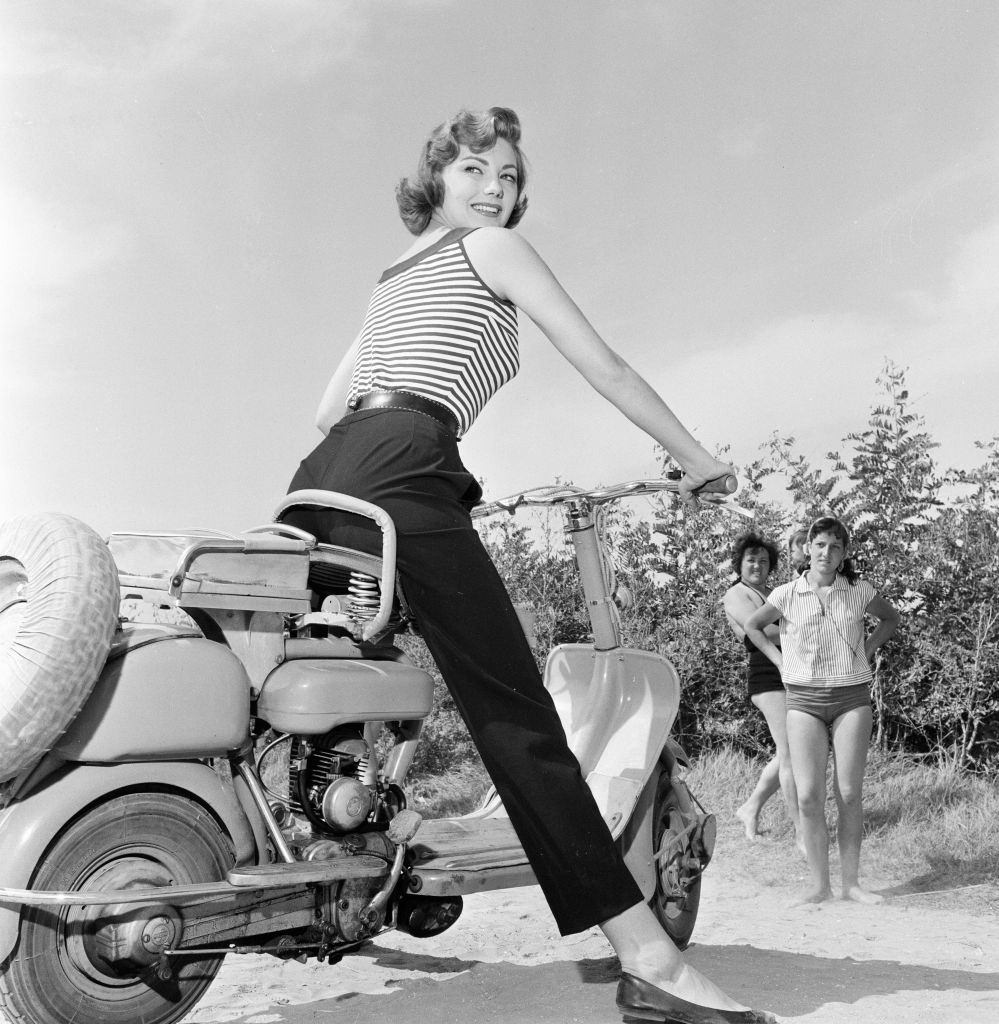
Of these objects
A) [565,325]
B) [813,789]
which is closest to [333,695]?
[565,325]

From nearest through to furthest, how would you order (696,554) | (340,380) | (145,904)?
(145,904)
(340,380)
(696,554)

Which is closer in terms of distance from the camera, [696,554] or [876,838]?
[876,838]

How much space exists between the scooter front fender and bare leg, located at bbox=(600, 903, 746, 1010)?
2.81 feet

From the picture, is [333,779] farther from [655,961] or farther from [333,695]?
[655,961]

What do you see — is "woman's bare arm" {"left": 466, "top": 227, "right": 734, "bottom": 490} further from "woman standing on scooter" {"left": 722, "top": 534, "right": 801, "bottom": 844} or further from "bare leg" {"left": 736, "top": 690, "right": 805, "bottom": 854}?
"bare leg" {"left": 736, "top": 690, "right": 805, "bottom": 854}

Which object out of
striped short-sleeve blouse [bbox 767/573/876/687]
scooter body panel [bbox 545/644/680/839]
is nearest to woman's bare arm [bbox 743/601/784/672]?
striped short-sleeve blouse [bbox 767/573/876/687]

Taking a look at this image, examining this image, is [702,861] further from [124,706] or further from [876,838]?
[876,838]

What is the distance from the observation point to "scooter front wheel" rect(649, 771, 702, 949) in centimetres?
346

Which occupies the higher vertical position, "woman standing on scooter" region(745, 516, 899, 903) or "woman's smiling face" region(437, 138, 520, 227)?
"woman's smiling face" region(437, 138, 520, 227)

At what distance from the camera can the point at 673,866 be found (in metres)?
3.50

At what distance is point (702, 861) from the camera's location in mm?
3592

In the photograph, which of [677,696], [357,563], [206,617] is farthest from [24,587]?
[677,696]

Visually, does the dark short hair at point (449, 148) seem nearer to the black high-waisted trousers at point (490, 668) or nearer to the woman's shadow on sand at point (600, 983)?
the black high-waisted trousers at point (490, 668)

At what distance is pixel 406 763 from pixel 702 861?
1143 mm
